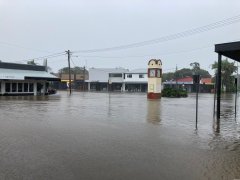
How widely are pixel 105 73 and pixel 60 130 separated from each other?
323 ft

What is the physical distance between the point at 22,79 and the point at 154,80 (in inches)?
726

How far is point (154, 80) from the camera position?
52.4 metres

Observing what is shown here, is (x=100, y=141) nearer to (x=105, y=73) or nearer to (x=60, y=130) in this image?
(x=60, y=130)

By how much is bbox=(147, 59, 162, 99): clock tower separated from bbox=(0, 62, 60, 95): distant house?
48.7 feet

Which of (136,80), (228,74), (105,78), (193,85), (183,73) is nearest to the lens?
(228,74)

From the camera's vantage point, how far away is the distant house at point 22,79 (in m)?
51.9

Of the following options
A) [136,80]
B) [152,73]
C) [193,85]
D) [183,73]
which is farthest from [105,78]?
[152,73]

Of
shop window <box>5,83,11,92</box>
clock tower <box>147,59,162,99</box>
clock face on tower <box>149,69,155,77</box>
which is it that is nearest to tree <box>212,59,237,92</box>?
clock tower <box>147,59,162,99</box>

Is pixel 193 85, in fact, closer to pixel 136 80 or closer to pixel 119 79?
pixel 136 80

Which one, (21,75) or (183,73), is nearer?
(21,75)

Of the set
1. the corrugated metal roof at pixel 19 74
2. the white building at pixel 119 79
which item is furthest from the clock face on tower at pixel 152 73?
the white building at pixel 119 79

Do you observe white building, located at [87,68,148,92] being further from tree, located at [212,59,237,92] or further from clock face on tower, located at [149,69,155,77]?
clock face on tower, located at [149,69,155,77]

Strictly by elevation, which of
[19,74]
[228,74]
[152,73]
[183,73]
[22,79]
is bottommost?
[22,79]

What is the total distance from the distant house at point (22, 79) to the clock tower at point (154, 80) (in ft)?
48.7
